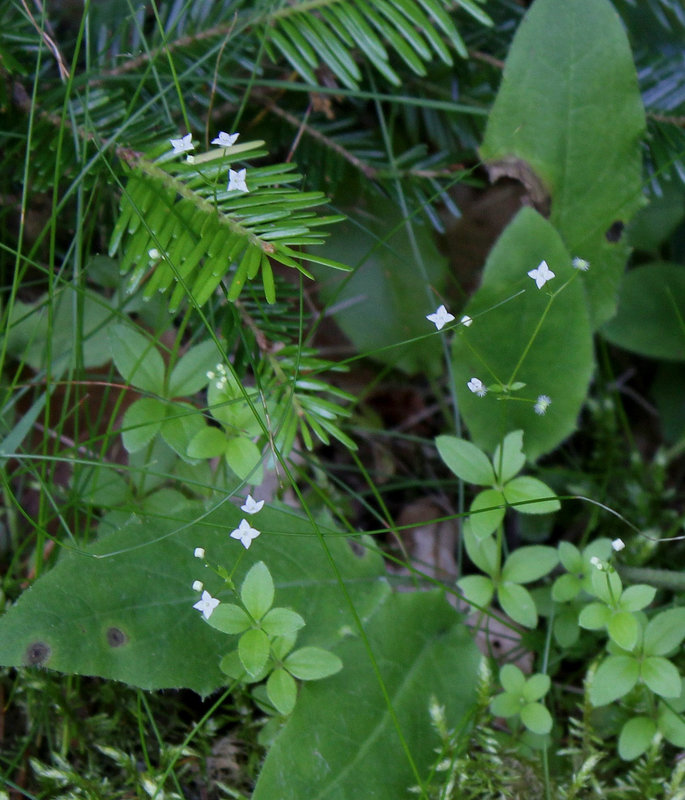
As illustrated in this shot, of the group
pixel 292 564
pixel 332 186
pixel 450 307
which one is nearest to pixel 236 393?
pixel 292 564

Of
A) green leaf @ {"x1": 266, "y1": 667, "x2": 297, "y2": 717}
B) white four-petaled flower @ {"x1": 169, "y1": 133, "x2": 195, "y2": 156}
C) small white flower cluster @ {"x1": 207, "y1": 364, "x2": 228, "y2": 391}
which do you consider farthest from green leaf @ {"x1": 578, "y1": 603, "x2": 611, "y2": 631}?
white four-petaled flower @ {"x1": 169, "y1": 133, "x2": 195, "y2": 156}

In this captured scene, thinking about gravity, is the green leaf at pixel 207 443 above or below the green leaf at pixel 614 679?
above

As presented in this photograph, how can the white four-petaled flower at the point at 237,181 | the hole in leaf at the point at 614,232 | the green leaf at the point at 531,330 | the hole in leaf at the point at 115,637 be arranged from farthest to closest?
the hole in leaf at the point at 614,232, the green leaf at the point at 531,330, the hole in leaf at the point at 115,637, the white four-petaled flower at the point at 237,181

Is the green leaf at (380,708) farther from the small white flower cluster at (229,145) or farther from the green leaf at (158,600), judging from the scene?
the small white flower cluster at (229,145)

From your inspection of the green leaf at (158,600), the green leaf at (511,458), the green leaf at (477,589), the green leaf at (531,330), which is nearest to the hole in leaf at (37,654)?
the green leaf at (158,600)

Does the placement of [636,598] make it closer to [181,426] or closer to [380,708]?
[380,708]

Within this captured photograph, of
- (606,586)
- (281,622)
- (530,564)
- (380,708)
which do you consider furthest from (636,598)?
(281,622)

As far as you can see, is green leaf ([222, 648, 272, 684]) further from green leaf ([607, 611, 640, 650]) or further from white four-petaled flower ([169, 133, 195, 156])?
white four-petaled flower ([169, 133, 195, 156])
